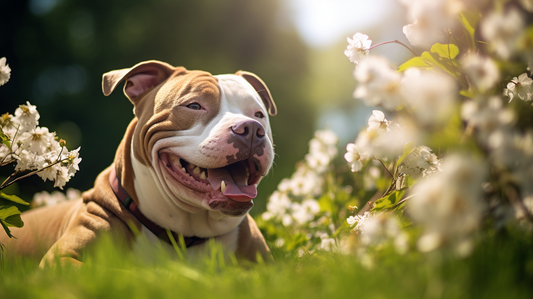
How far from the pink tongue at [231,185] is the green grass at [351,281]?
2.71 feet

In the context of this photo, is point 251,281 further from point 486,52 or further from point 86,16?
point 86,16

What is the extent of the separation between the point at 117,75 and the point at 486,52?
2.28 metres

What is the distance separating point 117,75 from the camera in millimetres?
2742

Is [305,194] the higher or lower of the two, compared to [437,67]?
lower

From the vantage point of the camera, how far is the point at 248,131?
2354 mm

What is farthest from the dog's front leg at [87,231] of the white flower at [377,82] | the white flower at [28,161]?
the white flower at [377,82]

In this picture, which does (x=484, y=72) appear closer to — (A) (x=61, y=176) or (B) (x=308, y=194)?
(A) (x=61, y=176)

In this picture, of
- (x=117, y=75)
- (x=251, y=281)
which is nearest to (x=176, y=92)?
(x=117, y=75)

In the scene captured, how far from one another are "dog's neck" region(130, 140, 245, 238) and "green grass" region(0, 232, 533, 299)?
1.00 metres

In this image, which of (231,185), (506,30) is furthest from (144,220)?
(506,30)

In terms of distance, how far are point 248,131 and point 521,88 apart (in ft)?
4.61

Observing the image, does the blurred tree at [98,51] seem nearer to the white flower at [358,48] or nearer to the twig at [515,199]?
the white flower at [358,48]

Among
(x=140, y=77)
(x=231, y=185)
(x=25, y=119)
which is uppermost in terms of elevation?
(x=140, y=77)

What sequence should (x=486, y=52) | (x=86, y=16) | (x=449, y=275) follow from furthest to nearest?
(x=86, y=16)
(x=486, y=52)
(x=449, y=275)
